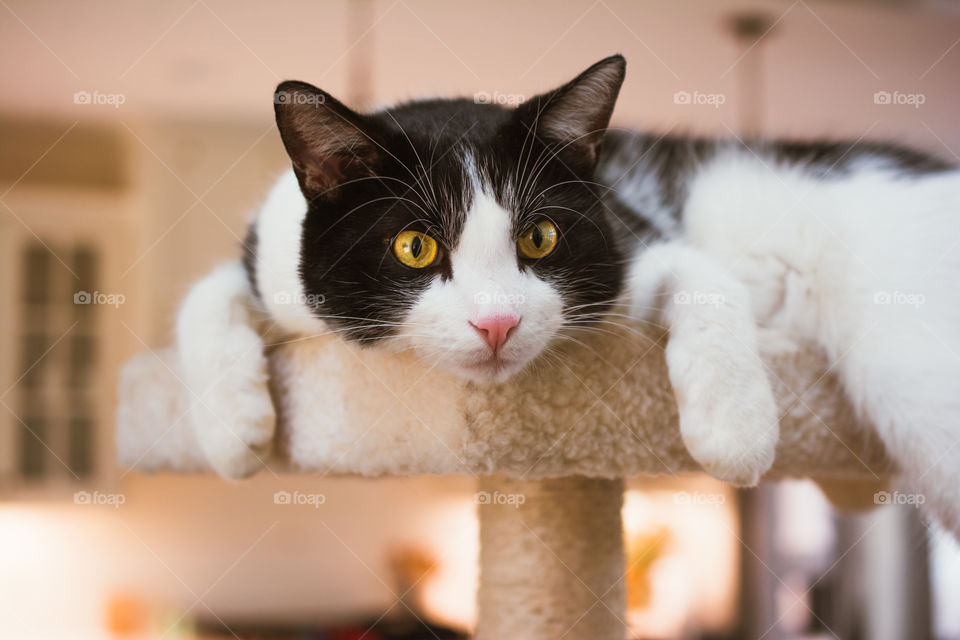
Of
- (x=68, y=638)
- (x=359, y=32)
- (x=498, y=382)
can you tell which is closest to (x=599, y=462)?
(x=498, y=382)

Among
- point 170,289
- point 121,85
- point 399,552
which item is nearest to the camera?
point 121,85

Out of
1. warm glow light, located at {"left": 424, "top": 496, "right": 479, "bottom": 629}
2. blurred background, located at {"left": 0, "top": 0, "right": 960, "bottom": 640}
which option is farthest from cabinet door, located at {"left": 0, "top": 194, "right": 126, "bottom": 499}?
warm glow light, located at {"left": 424, "top": 496, "right": 479, "bottom": 629}

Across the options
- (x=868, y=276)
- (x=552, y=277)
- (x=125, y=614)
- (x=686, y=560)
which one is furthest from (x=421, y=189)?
(x=686, y=560)

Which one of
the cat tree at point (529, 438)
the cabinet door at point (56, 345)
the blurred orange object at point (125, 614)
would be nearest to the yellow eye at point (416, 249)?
the cat tree at point (529, 438)

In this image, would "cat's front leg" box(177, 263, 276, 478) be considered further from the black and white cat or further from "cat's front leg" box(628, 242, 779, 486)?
"cat's front leg" box(628, 242, 779, 486)

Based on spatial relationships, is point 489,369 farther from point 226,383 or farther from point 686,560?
point 686,560

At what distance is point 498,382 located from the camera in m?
0.77

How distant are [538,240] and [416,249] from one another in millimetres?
139

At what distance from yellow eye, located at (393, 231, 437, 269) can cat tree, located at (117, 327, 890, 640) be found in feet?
0.36

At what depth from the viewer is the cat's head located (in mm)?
746

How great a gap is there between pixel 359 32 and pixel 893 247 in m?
2.24

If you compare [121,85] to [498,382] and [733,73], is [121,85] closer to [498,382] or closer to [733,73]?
[733,73]

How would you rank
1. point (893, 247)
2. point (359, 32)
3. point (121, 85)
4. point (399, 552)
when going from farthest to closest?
1. point (399, 552)
2. point (121, 85)
3. point (359, 32)
4. point (893, 247)

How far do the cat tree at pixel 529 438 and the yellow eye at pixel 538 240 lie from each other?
114 mm
